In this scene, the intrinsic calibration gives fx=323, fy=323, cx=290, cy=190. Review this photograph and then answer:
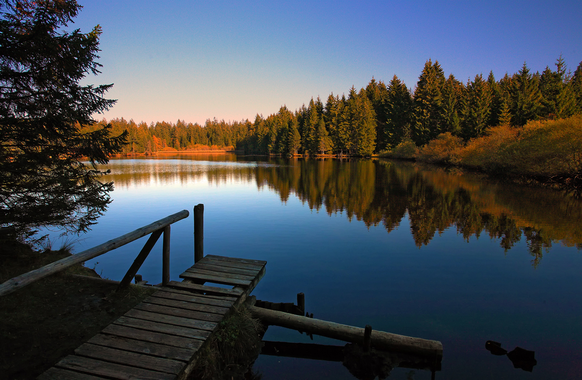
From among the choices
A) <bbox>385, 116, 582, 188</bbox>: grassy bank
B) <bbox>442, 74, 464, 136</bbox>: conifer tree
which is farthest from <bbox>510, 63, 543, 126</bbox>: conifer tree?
<bbox>385, 116, 582, 188</bbox>: grassy bank

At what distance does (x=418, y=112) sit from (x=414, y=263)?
70.3 m

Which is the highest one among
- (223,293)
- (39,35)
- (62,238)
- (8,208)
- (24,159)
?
(39,35)

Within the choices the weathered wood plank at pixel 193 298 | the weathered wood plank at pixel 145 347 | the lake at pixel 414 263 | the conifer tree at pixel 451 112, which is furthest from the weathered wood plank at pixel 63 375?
the conifer tree at pixel 451 112

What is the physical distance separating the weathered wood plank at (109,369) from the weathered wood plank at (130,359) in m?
0.05

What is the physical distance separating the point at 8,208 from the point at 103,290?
3.29 metres

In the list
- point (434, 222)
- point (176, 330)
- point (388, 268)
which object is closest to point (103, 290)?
point (176, 330)

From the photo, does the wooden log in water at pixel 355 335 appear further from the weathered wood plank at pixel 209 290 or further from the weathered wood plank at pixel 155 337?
the weathered wood plank at pixel 155 337

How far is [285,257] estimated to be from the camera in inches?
464

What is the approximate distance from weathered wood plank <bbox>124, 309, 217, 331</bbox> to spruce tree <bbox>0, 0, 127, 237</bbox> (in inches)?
181

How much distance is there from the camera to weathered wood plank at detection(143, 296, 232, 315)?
5684 mm

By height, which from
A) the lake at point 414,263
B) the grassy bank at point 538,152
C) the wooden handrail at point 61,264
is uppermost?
the grassy bank at point 538,152

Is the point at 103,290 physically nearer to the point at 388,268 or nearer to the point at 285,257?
the point at 285,257

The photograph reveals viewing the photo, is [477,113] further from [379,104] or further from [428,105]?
[379,104]

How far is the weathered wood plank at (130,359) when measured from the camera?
13.4 ft
